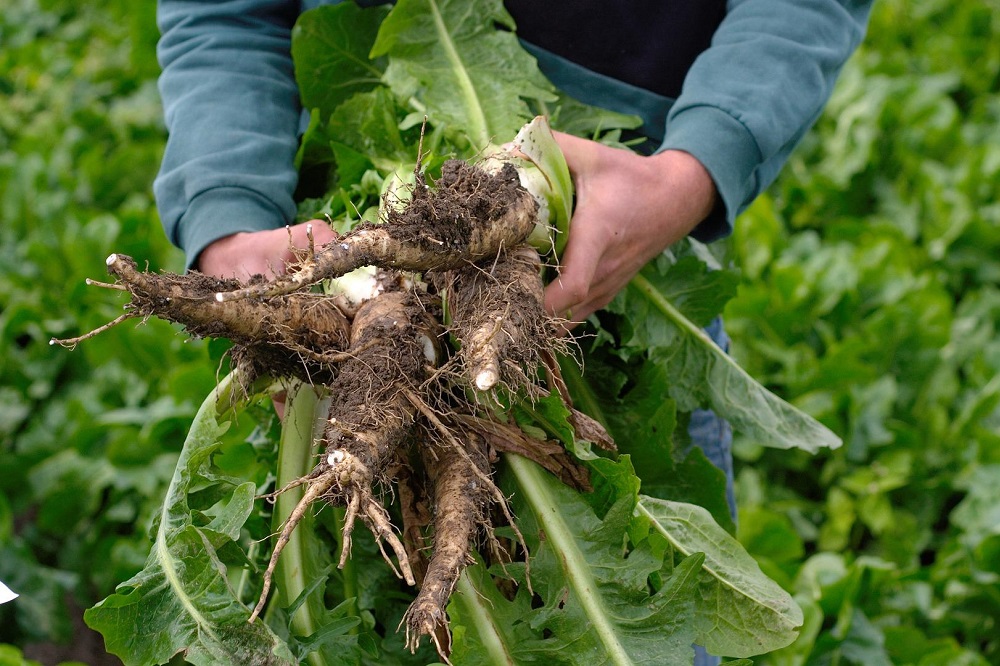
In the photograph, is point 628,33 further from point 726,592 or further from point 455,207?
point 726,592

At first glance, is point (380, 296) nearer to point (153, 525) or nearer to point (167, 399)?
point (153, 525)

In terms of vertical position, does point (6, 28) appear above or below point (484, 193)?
below

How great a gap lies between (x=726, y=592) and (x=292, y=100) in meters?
1.44

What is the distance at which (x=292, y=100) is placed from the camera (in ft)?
7.27

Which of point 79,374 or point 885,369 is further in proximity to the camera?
point 79,374

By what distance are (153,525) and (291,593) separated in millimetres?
303

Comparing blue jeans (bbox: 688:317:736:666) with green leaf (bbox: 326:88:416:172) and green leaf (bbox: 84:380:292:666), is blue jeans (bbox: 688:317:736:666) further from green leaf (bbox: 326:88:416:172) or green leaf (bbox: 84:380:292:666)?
green leaf (bbox: 84:380:292:666)

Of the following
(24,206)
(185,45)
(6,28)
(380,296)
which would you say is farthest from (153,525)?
(6,28)

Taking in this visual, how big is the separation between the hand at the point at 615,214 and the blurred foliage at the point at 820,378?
0.66 metres

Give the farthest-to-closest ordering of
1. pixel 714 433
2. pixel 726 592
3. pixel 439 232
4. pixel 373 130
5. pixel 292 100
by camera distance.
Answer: pixel 714 433 < pixel 292 100 < pixel 373 130 < pixel 726 592 < pixel 439 232

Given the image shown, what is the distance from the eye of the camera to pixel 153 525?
1745mm

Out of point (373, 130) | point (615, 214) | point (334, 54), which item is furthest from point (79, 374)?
point (615, 214)

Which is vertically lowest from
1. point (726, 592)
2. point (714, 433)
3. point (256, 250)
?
point (714, 433)

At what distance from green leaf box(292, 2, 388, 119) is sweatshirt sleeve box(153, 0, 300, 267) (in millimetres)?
83
